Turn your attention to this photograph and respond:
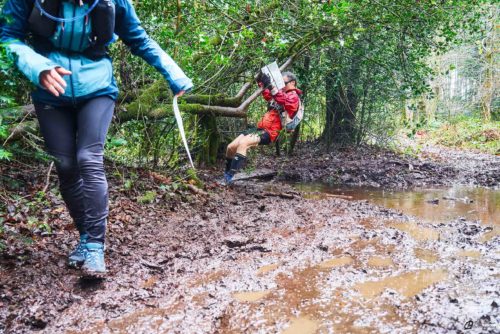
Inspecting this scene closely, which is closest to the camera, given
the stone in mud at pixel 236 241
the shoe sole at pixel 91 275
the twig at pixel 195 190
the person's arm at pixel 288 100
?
the shoe sole at pixel 91 275

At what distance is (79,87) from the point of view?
247 cm

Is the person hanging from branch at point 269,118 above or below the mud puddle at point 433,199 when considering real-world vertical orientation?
above

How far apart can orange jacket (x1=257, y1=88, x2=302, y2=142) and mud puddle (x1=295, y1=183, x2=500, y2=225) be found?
1.03 metres

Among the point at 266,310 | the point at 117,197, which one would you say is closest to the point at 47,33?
the point at 266,310

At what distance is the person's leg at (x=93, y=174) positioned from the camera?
2.50m

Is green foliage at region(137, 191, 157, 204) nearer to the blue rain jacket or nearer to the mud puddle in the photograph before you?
the blue rain jacket

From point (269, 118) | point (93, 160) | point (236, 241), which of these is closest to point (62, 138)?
point (93, 160)

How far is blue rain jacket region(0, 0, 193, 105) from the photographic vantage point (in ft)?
7.42

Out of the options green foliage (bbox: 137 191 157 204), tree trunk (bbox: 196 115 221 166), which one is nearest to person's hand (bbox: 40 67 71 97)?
green foliage (bbox: 137 191 157 204)

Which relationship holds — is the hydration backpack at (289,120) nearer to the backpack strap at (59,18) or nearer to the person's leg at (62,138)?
the person's leg at (62,138)

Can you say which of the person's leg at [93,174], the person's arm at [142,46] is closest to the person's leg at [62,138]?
the person's leg at [93,174]

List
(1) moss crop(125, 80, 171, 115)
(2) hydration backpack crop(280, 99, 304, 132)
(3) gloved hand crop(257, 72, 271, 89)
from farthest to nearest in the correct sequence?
(2) hydration backpack crop(280, 99, 304, 132), (3) gloved hand crop(257, 72, 271, 89), (1) moss crop(125, 80, 171, 115)

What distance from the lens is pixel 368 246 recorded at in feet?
10.8

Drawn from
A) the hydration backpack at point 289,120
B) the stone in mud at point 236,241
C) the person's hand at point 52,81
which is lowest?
the stone in mud at point 236,241
